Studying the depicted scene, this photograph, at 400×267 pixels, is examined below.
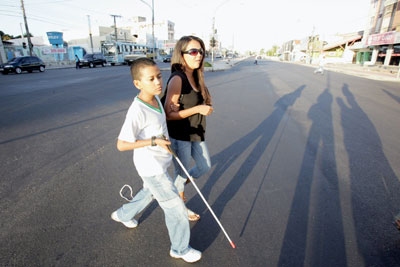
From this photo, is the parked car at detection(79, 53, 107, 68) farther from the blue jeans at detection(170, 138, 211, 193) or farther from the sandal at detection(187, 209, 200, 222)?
the sandal at detection(187, 209, 200, 222)

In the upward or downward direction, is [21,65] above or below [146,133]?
below

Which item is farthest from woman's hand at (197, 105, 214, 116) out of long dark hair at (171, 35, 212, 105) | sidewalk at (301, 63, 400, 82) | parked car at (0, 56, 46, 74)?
parked car at (0, 56, 46, 74)

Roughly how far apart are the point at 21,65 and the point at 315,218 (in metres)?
27.0

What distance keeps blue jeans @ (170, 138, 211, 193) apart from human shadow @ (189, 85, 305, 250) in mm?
480

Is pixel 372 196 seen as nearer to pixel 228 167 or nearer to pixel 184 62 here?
pixel 228 167

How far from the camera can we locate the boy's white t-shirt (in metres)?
1.71

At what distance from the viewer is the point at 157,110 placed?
1.87 m

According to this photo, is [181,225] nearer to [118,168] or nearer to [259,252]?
[259,252]

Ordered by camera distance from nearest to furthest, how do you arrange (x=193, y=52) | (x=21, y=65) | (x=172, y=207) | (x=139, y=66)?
(x=139, y=66), (x=172, y=207), (x=193, y=52), (x=21, y=65)

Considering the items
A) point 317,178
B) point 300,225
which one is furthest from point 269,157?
point 300,225

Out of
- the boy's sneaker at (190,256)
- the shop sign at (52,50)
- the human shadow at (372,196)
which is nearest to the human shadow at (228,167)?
the boy's sneaker at (190,256)

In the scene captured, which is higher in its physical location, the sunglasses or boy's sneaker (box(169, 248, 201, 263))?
the sunglasses

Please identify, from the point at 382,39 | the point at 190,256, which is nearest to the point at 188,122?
the point at 190,256

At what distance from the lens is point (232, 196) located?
3.06m
